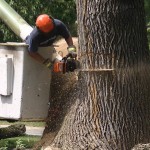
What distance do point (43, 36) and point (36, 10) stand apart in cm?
895

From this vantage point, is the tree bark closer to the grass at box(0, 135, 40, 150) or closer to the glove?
the grass at box(0, 135, 40, 150)

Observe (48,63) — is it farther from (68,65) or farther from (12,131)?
(12,131)

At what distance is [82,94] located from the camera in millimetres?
7566

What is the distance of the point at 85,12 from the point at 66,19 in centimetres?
1076

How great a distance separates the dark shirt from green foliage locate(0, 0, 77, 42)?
847 centimetres

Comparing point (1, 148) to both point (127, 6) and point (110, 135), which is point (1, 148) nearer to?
point (110, 135)

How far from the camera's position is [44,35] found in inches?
316

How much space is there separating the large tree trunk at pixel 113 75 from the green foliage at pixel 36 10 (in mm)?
9397

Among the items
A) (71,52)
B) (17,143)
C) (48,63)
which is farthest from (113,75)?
(17,143)

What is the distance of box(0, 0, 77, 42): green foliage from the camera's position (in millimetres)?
16656

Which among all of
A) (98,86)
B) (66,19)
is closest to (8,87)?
(98,86)

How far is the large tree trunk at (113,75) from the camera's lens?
7.23m

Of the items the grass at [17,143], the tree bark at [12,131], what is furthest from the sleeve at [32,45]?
the tree bark at [12,131]

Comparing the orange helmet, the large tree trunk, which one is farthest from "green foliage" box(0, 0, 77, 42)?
the large tree trunk
